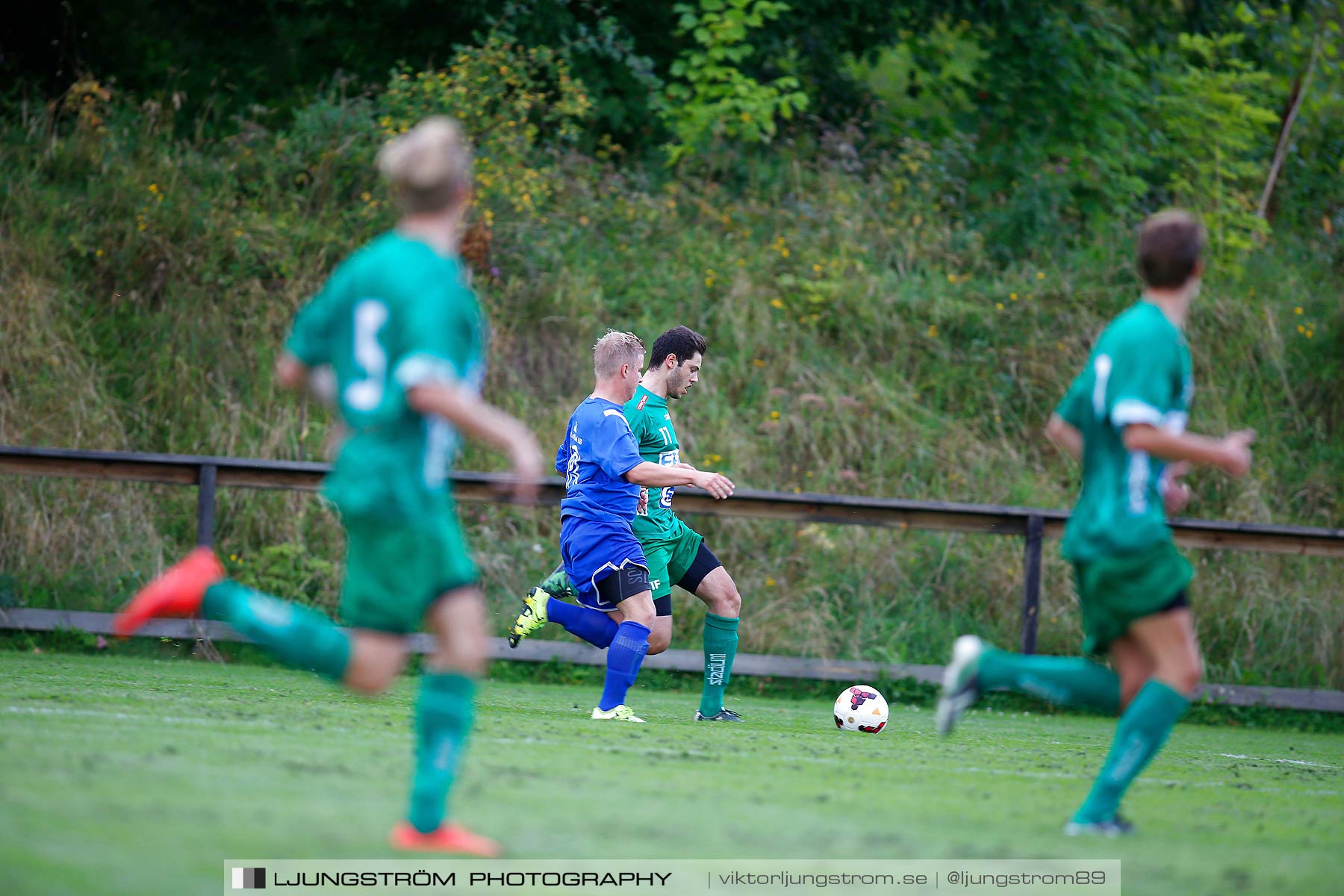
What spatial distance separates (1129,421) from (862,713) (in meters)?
3.80

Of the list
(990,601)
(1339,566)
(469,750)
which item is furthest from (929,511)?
(469,750)

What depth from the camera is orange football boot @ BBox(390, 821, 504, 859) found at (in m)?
3.43

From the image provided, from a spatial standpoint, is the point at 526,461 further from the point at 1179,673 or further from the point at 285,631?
the point at 1179,673

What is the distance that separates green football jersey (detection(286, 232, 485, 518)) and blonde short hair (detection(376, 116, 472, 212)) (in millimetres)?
120

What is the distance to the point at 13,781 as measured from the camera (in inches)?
155

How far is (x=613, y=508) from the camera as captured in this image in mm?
7379

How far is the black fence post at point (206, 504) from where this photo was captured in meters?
9.75

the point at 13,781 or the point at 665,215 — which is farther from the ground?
the point at 665,215

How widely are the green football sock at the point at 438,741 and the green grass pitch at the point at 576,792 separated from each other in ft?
0.61

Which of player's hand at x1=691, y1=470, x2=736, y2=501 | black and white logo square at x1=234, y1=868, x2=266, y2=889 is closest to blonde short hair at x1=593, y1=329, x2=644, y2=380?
player's hand at x1=691, y1=470, x2=736, y2=501

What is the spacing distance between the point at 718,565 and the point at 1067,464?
20.5 feet

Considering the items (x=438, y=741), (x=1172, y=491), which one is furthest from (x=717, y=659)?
(x=438, y=741)

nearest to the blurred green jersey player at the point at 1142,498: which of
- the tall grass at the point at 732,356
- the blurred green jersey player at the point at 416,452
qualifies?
the blurred green jersey player at the point at 416,452

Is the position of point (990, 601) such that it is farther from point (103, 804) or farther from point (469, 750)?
point (103, 804)
